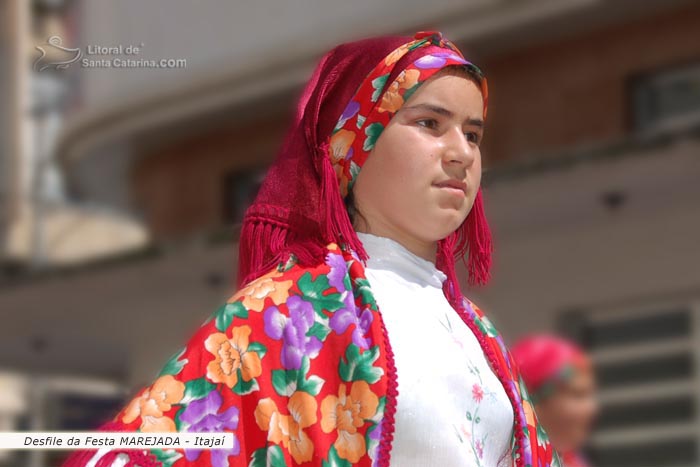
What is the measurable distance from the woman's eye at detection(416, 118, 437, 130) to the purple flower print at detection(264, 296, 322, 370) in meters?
0.42

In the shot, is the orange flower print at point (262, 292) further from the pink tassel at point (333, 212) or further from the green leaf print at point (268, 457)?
the green leaf print at point (268, 457)

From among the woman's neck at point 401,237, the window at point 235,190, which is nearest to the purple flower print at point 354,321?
the woman's neck at point 401,237

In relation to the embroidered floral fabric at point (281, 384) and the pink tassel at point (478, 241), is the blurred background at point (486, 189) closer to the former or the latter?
the pink tassel at point (478, 241)

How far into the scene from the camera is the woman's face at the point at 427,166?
2738 mm

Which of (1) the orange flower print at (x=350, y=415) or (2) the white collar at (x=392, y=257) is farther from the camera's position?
(2) the white collar at (x=392, y=257)

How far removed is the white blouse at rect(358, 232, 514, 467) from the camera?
→ 8.39ft

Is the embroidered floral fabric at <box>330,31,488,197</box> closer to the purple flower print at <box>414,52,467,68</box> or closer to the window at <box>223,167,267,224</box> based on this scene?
the purple flower print at <box>414,52,467,68</box>

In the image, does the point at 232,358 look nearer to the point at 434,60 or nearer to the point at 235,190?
the point at 434,60

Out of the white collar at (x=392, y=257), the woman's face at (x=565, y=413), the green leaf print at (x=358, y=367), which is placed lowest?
the woman's face at (x=565, y=413)

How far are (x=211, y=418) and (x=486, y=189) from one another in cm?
570

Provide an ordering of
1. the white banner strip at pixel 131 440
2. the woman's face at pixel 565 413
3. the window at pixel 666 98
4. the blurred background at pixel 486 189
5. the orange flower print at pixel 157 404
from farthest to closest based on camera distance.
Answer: the window at pixel 666 98 < the blurred background at pixel 486 189 < the woman's face at pixel 565 413 < the orange flower print at pixel 157 404 < the white banner strip at pixel 131 440

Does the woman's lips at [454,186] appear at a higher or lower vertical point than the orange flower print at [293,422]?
higher

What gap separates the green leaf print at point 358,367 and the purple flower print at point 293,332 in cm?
5

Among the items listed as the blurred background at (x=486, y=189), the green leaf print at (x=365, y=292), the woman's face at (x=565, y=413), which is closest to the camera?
the green leaf print at (x=365, y=292)
